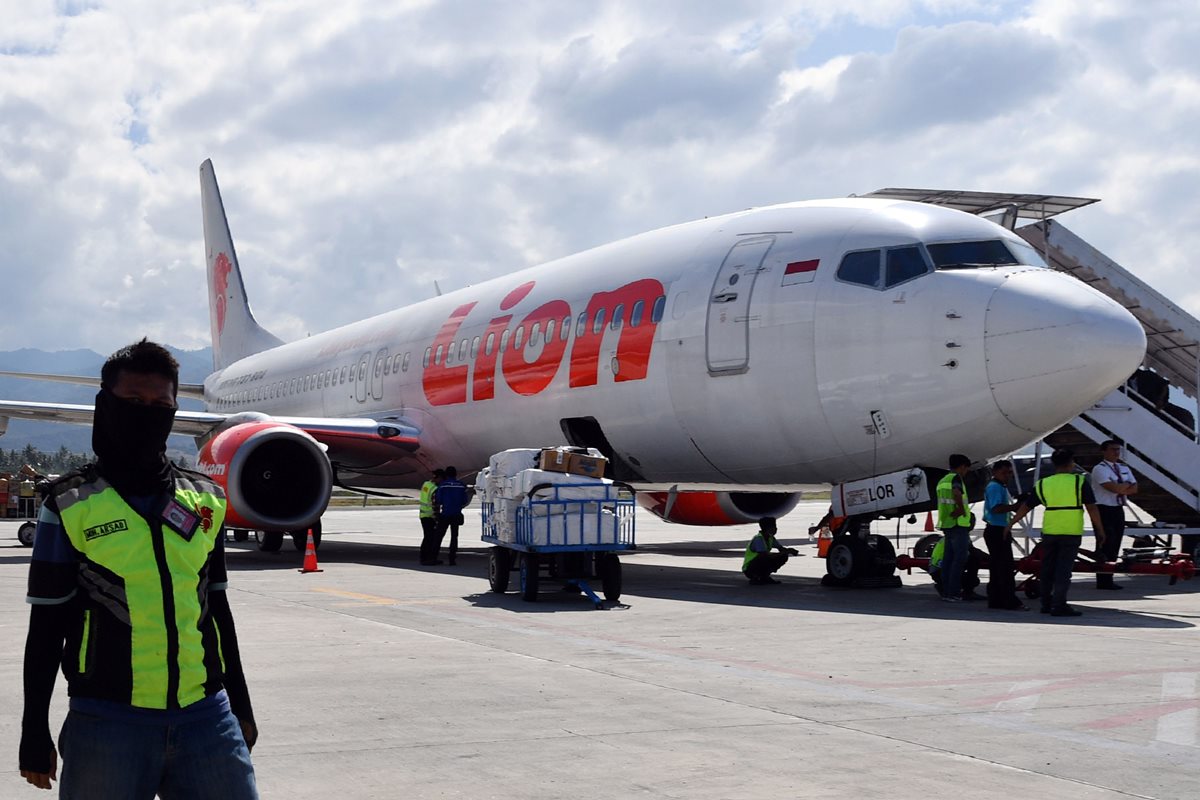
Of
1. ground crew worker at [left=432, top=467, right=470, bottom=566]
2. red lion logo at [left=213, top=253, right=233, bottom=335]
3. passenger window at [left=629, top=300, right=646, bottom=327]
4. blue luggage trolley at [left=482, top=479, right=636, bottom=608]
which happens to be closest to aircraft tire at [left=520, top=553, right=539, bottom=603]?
blue luggage trolley at [left=482, top=479, right=636, bottom=608]

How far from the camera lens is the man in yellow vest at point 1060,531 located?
10039mm

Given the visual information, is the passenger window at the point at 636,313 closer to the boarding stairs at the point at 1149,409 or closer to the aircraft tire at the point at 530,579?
the aircraft tire at the point at 530,579

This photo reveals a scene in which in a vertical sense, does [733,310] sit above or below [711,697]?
above

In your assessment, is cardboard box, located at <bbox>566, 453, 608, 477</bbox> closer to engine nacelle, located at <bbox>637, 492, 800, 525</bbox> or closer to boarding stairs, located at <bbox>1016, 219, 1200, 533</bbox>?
boarding stairs, located at <bbox>1016, 219, 1200, 533</bbox>

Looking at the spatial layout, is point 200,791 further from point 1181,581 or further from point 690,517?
point 690,517

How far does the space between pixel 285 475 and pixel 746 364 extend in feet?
24.8

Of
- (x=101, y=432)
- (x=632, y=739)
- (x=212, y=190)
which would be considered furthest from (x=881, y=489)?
(x=212, y=190)

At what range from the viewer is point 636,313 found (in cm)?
1340

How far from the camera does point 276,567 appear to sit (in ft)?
51.8

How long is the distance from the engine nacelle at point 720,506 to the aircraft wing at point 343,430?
135 inches

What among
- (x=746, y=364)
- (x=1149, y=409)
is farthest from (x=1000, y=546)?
(x=1149, y=409)

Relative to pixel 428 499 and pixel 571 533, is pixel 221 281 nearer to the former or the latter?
pixel 428 499

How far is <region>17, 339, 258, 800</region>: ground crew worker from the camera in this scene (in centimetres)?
285

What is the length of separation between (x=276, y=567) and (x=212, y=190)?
1729 cm
